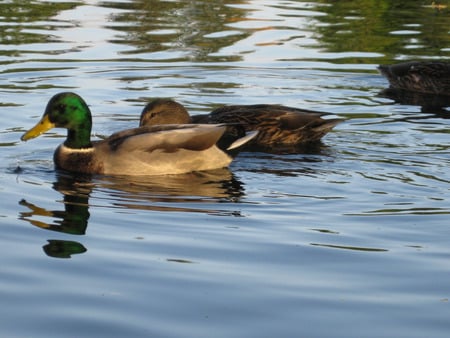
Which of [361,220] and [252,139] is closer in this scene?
[361,220]

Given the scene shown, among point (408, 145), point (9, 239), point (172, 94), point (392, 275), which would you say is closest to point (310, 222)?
point (392, 275)

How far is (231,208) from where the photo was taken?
30.3 ft

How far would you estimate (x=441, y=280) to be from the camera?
23.9ft

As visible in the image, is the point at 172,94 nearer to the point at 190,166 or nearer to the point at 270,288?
the point at 190,166

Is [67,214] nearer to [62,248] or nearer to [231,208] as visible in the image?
[62,248]

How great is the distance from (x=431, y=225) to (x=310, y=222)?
838mm

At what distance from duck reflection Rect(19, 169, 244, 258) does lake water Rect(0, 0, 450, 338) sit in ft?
0.08

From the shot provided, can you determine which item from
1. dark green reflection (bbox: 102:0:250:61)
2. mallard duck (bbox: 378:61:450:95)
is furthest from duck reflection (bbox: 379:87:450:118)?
dark green reflection (bbox: 102:0:250:61)

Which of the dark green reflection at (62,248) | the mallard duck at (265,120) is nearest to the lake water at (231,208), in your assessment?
the dark green reflection at (62,248)

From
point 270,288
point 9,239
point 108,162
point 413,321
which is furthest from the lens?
point 108,162

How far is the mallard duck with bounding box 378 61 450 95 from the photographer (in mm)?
15117

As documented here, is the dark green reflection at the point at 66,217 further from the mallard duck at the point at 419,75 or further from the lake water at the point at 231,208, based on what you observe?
the mallard duck at the point at 419,75

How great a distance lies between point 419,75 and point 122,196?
6527 millimetres

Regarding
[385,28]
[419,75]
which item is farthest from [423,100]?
[385,28]
